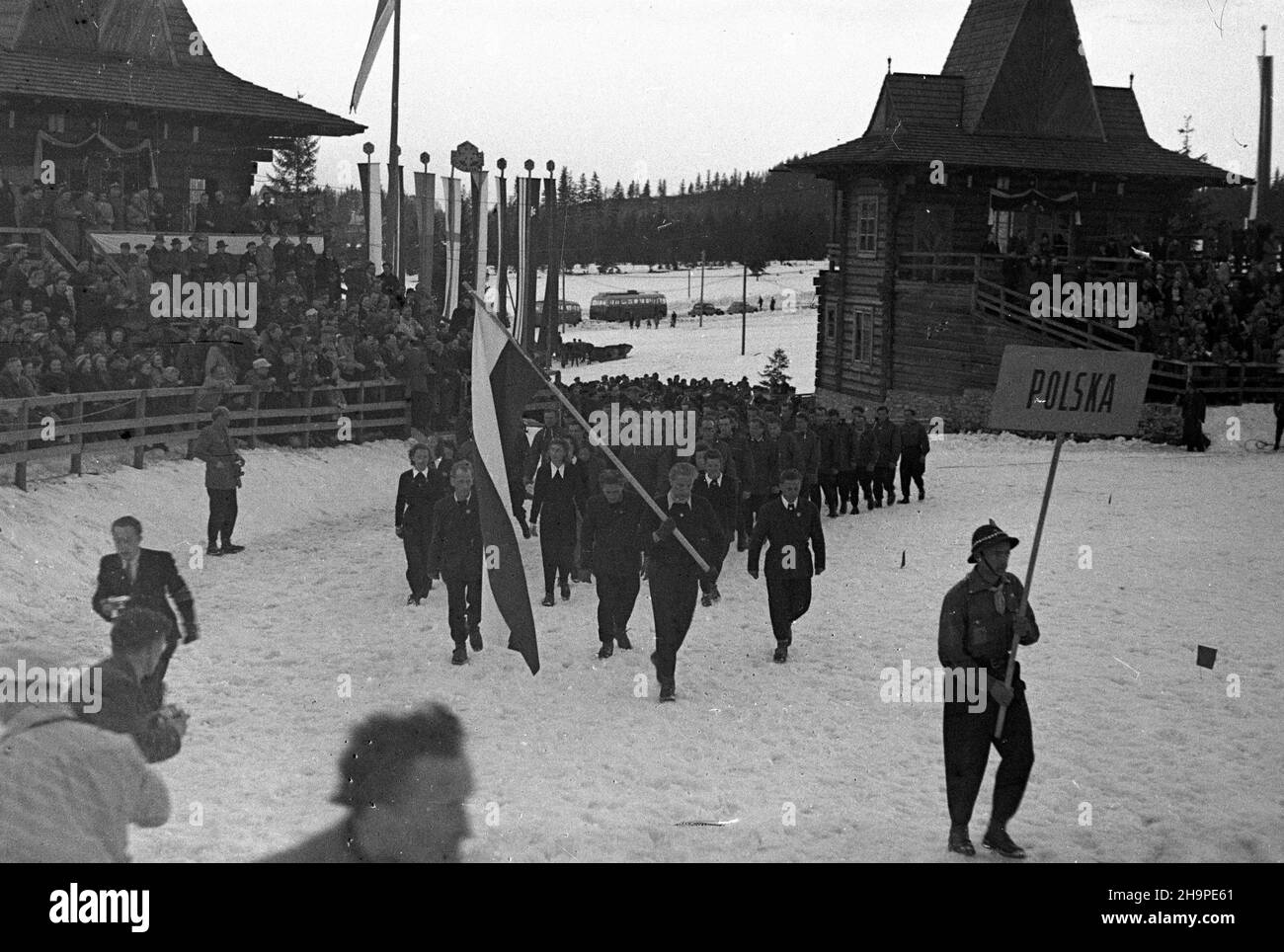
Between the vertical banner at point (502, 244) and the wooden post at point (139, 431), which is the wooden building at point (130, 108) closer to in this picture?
the vertical banner at point (502, 244)

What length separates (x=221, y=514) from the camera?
1677cm

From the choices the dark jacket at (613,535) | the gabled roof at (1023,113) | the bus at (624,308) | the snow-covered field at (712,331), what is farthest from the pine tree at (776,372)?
the bus at (624,308)

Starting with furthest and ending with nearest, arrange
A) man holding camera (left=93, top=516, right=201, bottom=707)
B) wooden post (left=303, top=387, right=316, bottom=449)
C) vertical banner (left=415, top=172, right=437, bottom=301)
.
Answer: vertical banner (left=415, top=172, right=437, bottom=301) < wooden post (left=303, top=387, right=316, bottom=449) < man holding camera (left=93, top=516, right=201, bottom=707)

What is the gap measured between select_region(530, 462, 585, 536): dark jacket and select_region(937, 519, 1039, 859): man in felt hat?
7046mm

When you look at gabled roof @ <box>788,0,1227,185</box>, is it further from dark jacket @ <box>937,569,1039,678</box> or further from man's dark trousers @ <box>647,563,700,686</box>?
dark jacket @ <box>937,569,1039,678</box>

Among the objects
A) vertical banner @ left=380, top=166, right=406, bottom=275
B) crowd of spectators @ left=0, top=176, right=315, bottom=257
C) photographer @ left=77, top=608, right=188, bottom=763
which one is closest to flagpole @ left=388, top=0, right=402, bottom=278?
vertical banner @ left=380, top=166, right=406, bottom=275

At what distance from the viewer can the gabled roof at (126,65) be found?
79.9ft

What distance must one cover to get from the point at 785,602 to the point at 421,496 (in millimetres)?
3922

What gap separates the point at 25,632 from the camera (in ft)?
41.4

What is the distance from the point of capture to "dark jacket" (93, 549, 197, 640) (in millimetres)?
8586

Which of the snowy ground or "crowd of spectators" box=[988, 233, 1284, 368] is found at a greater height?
"crowd of spectators" box=[988, 233, 1284, 368]
